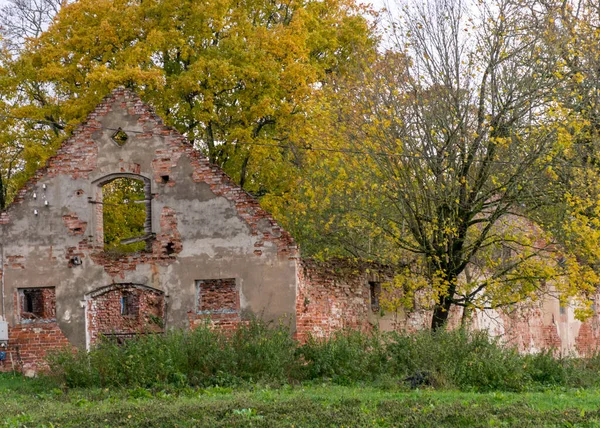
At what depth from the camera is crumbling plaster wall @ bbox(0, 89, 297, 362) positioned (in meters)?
19.7

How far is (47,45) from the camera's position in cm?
2614

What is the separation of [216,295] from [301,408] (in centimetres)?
802

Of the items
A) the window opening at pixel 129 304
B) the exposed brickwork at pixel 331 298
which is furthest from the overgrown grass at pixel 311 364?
the window opening at pixel 129 304

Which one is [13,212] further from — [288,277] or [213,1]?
[213,1]

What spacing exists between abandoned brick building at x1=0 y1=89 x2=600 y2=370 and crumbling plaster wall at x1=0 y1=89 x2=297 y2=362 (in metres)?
0.02

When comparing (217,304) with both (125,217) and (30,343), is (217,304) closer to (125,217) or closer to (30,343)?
(30,343)

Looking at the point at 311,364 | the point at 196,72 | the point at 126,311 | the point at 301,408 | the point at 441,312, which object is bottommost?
the point at 301,408

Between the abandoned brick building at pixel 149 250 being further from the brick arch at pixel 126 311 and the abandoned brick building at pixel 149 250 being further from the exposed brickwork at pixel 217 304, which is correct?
the brick arch at pixel 126 311

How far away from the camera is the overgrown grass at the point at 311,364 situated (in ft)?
53.4

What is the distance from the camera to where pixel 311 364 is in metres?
17.8

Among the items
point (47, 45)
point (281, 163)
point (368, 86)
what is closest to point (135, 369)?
point (368, 86)

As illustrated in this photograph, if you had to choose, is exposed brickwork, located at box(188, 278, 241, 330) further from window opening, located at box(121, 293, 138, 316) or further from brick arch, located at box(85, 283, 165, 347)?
window opening, located at box(121, 293, 138, 316)

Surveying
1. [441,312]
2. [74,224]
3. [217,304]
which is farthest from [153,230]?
[441,312]

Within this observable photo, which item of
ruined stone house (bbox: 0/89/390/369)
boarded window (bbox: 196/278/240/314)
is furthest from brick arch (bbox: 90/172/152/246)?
boarded window (bbox: 196/278/240/314)
